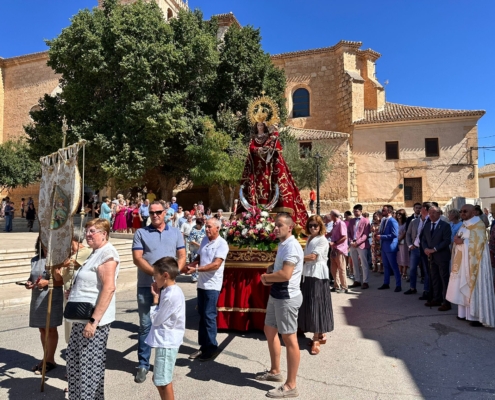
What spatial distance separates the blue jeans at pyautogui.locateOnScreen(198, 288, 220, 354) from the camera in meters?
4.70

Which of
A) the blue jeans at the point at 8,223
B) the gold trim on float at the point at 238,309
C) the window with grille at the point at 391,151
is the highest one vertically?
the window with grille at the point at 391,151

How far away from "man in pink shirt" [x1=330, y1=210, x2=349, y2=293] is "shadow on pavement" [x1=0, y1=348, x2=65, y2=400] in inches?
233

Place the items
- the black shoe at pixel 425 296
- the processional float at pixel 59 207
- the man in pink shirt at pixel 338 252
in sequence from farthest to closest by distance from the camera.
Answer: the man in pink shirt at pixel 338 252 → the black shoe at pixel 425 296 → the processional float at pixel 59 207

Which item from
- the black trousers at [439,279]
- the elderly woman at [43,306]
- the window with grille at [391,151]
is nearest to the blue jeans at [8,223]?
the elderly woman at [43,306]

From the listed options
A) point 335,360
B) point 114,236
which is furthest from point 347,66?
point 335,360

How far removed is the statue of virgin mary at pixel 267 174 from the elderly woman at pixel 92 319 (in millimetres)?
3557

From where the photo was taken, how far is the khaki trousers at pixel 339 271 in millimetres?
8602

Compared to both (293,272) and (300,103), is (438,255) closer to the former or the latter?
(293,272)

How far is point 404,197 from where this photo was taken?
28469mm

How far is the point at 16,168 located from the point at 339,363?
32140 millimetres

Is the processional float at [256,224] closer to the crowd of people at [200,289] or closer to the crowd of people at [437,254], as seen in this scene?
the crowd of people at [200,289]

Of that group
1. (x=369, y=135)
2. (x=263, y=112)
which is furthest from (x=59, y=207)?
(x=369, y=135)

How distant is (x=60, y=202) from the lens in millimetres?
4156

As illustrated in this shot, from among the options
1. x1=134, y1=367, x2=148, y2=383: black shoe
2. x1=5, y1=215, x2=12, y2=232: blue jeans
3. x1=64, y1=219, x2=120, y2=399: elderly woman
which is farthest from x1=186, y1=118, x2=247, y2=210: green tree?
x1=64, y1=219, x2=120, y2=399: elderly woman
